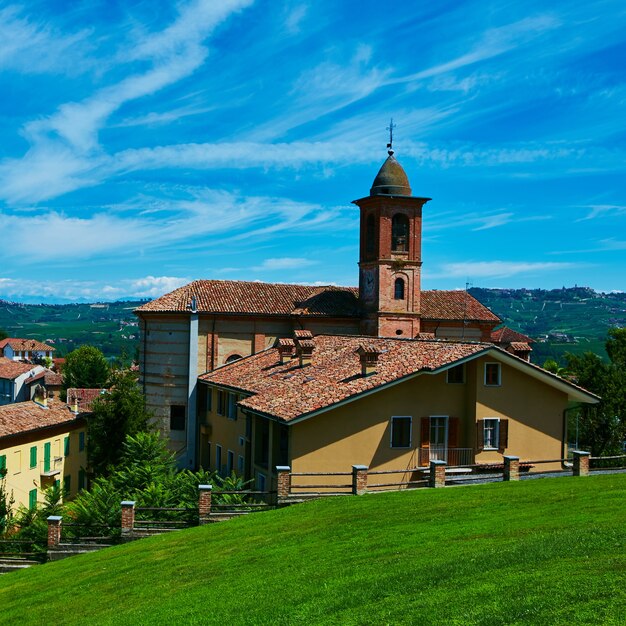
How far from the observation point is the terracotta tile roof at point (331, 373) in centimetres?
2559

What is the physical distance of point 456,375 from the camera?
27219mm

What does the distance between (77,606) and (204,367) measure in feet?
87.1

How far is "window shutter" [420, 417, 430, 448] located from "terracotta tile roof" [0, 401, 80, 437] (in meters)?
20.8

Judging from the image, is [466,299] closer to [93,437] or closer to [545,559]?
[93,437]

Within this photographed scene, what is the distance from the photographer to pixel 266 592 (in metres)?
12.7

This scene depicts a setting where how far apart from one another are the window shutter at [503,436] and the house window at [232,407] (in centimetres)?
1250

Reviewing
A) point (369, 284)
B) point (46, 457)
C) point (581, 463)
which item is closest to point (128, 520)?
point (581, 463)

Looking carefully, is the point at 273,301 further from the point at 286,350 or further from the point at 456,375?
the point at 456,375

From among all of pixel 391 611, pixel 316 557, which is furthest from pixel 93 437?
pixel 391 611

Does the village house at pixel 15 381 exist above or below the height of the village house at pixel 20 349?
below

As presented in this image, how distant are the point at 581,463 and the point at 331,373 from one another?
9992 mm

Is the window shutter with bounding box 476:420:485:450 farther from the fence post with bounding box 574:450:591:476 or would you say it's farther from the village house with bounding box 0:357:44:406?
the village house with bounding box 0:357:44:406

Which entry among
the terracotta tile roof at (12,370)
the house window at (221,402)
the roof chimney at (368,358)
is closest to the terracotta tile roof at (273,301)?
the house window at (221,402)

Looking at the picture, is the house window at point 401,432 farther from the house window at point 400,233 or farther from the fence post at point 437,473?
the house window at point 400,233
